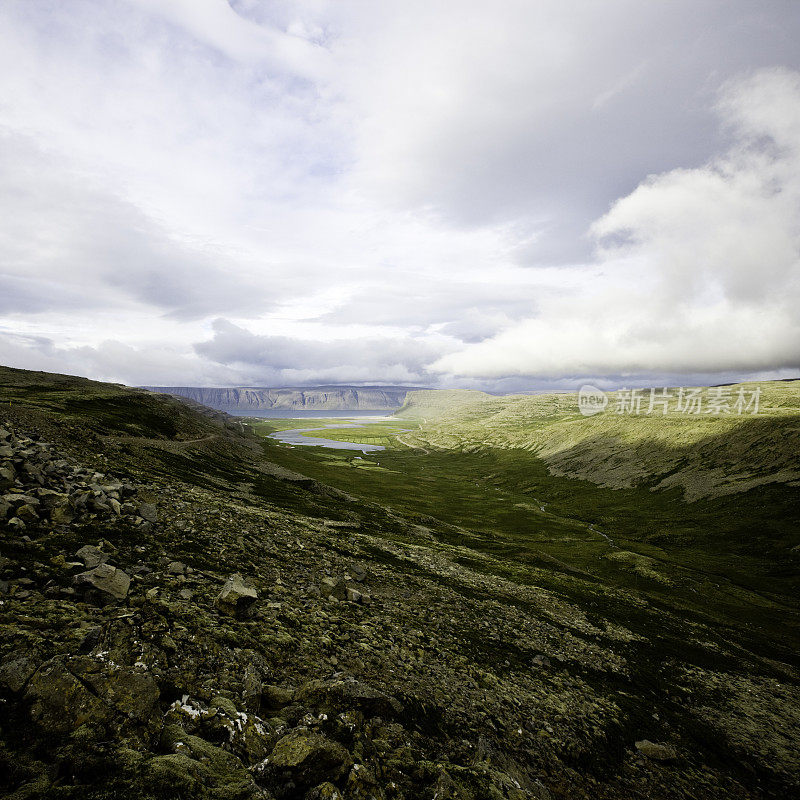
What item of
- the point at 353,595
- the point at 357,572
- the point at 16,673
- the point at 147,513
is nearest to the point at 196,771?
the point at 16,673

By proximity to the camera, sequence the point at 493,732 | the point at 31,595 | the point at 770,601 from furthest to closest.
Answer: the point at 770,601
the point at 493,732
the point at 31,595

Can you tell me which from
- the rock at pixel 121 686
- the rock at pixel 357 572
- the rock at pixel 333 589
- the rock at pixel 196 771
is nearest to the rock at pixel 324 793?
the rock at pixel 196 771

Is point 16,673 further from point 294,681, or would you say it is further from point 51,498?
point 51,498

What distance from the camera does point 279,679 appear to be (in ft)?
42.2

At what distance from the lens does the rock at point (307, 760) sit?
9.18 metres

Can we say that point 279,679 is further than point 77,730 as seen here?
Yes

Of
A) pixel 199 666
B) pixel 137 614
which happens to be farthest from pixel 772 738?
pixel 137 614

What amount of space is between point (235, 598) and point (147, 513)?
1012cm

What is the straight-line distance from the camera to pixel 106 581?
519 inches

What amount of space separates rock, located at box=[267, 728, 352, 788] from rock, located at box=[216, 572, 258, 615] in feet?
21.3

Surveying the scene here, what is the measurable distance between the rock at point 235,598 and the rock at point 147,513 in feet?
27.9

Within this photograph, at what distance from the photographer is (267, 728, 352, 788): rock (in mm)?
9180

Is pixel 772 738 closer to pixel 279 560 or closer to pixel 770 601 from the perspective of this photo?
pixel 279 560

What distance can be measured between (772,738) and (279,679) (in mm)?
32332
